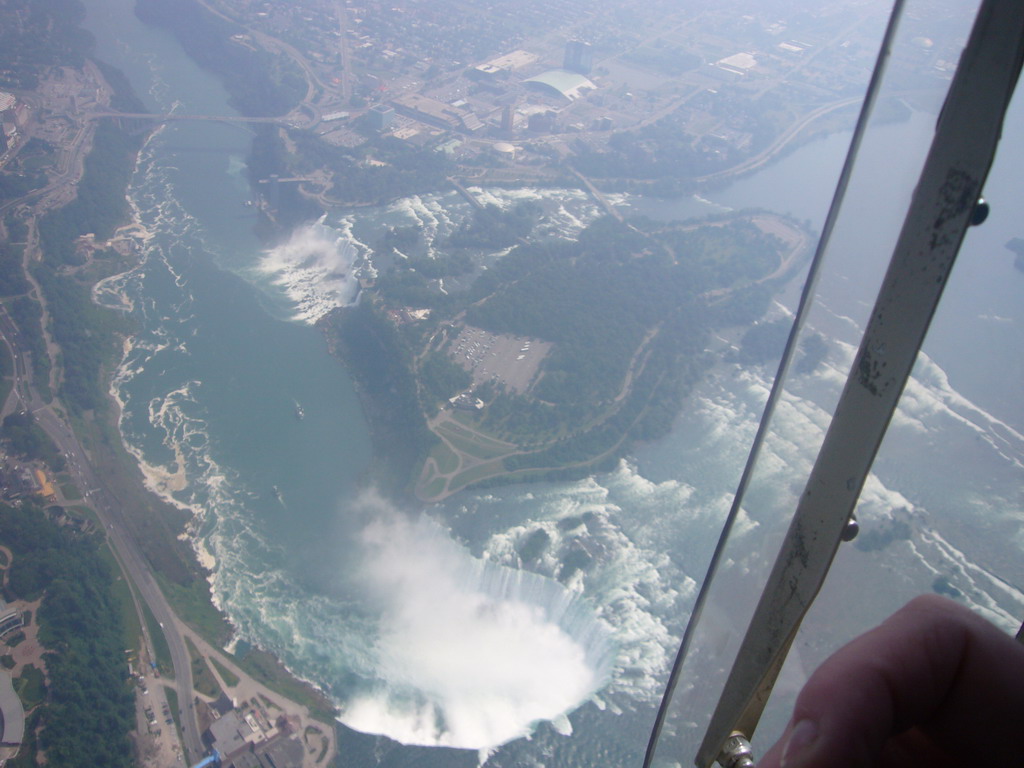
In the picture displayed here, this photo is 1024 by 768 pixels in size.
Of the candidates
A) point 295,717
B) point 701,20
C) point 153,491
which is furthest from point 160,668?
point 701,20

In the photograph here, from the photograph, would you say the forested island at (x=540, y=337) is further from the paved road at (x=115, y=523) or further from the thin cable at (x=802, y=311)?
the thin cable at (x=802, y=311)

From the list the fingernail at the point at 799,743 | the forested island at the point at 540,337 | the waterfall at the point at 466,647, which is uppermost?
the fingernail at the point at 799,743

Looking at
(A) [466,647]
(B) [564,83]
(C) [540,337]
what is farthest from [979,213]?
(B) [564,83]

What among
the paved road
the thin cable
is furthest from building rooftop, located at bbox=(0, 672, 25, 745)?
the thin cable


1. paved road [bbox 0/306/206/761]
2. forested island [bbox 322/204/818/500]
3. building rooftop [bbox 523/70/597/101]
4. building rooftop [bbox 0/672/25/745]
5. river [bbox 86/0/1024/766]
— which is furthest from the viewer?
building rooftop [bbox 523/70/597/101]

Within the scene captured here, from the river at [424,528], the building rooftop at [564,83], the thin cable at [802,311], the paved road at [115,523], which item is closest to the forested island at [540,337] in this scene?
the river at [424,528]

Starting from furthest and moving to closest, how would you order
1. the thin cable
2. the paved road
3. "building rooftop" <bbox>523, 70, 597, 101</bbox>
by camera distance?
"building rooftop" <bbox>523, 70, 597, 101</bbox> < the paved road < the thin cable

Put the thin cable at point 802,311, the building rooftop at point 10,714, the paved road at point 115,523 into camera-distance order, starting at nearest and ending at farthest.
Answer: the thin cable at point 802,311, the building rooftop at point 10,714, the paved road at point 115,523

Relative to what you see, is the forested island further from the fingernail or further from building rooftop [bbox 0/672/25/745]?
the fingernail
